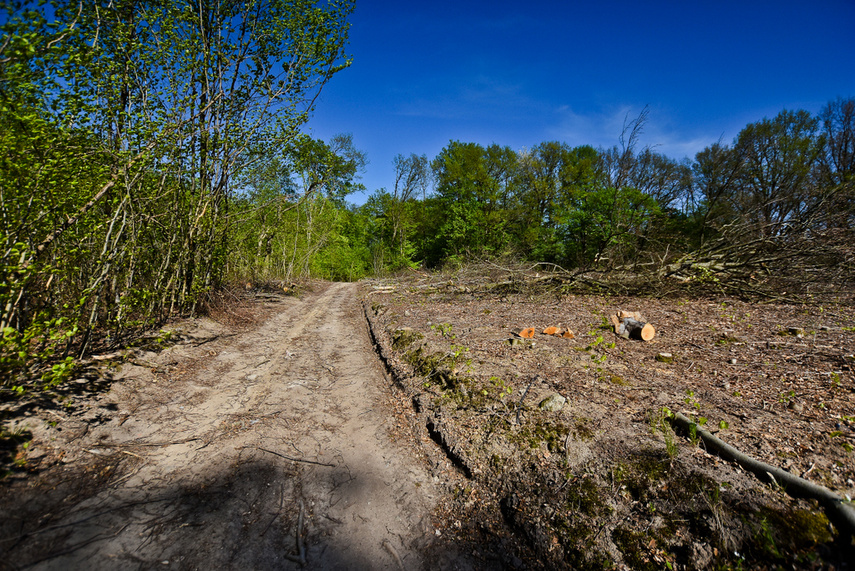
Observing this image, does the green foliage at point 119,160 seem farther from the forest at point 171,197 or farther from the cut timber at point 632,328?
the cut timber at point 632,328

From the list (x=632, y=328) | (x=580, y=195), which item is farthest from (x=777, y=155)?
(x=632, y=328)

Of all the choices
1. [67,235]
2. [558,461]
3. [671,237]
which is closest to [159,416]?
[67,235]

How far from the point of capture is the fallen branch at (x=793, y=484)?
68.2 inches

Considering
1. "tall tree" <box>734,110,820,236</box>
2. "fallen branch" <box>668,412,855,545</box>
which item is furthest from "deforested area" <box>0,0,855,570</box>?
"tall tree" <box>734,110,820,236</box>

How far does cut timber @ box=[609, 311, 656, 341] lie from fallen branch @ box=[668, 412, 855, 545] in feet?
9.16

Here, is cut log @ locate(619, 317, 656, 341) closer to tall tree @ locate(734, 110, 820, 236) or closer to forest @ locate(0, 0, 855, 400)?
forest @ locate(0, 0, 855, 400)

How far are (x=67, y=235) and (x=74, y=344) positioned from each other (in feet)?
4.84

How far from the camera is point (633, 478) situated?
2361 mm

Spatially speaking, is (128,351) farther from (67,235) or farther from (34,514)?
(34,514)

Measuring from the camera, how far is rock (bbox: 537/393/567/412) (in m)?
Answer: 3.27

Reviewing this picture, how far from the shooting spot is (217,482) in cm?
263

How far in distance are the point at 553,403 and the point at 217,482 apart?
2.95 m

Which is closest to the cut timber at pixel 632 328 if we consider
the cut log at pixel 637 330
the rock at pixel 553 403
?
the cut log at pixel 637 330

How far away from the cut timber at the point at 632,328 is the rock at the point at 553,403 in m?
2.69
